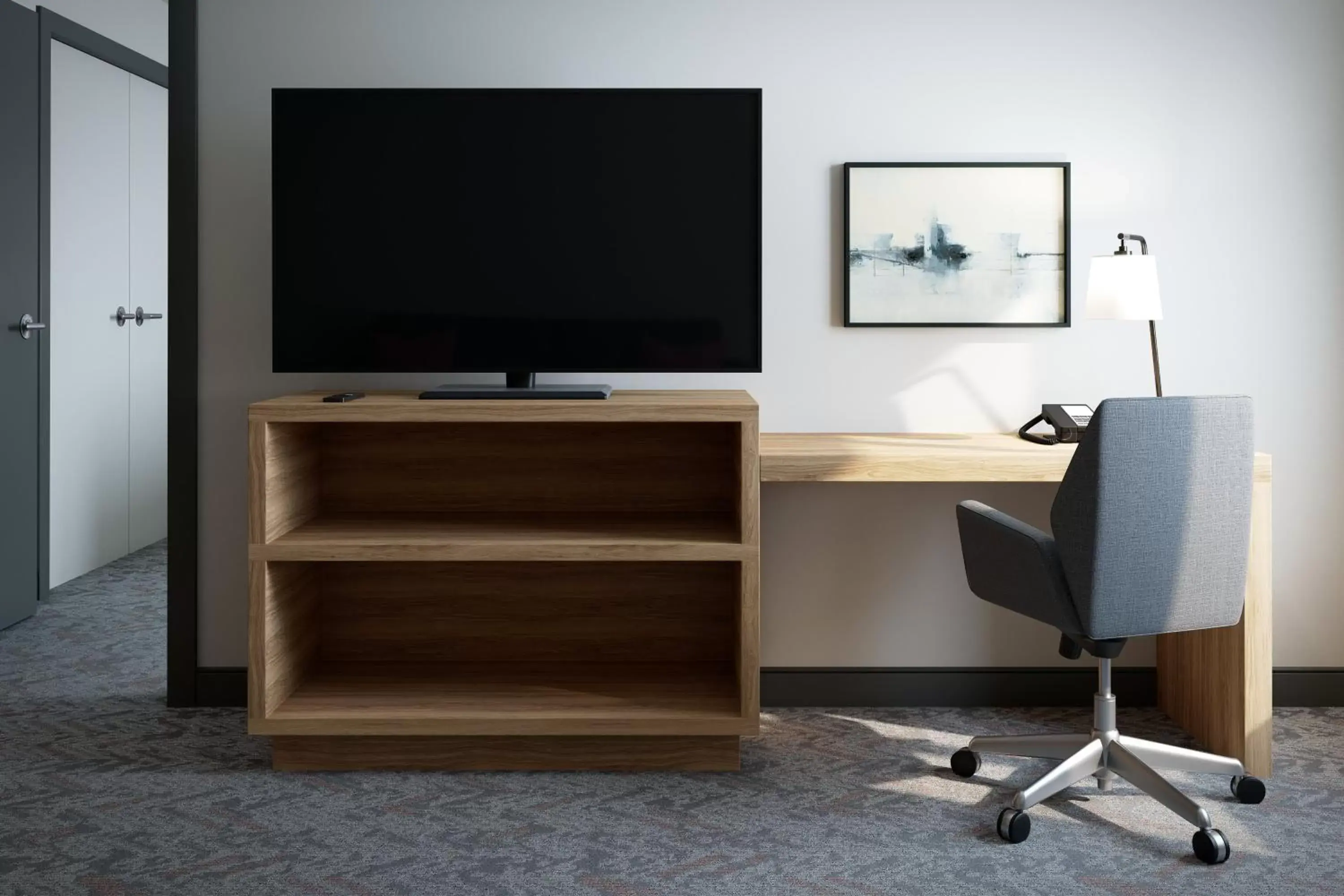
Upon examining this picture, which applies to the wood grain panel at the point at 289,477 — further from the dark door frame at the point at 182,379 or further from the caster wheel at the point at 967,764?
the caster wheel at the point at 967,764

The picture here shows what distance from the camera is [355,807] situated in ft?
7.77

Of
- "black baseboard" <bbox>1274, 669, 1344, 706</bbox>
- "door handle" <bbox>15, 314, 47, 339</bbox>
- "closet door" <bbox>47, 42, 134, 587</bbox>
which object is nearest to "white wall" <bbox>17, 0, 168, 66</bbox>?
"closet door" <bbox>47, 42, 134, 587</bbox>

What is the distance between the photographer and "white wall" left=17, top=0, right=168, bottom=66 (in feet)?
13.6

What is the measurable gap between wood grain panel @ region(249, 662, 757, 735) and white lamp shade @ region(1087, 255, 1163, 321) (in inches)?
49.9

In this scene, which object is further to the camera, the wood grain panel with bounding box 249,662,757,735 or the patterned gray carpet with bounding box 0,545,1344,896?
the wood grain panel with bounding box 249,662,757,735

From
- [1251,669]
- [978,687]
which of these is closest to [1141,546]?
[1251,669]

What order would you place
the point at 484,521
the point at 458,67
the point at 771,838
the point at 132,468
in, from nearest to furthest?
1. the point at 771,838
2. the point at 484,521
3. the point at 458,67
4. the point at 132,468

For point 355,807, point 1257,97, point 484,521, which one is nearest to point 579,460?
point 484,521

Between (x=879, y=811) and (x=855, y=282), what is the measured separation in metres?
1.34

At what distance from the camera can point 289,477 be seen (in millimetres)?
2637

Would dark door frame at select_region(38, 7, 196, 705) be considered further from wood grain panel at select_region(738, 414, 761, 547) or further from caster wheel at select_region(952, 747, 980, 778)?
caster wheel at select_region(952, 747, 980, 778)

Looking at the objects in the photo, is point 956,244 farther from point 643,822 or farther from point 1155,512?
point 643,822

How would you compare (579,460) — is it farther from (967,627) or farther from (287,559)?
(967,627)

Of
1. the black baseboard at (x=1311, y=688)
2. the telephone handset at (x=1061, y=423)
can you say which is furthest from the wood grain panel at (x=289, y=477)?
the black baseboard at (x=1311, y=688)
